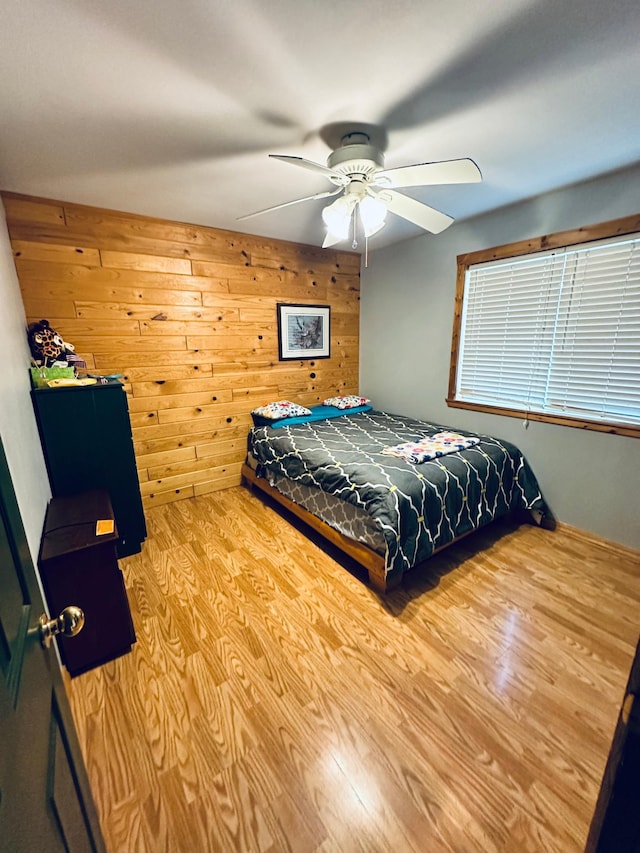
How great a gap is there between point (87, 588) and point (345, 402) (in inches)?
110

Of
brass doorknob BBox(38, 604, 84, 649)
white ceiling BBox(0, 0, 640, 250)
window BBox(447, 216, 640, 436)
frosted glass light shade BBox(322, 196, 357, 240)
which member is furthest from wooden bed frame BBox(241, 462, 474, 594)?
white ceiling BBox(0, 0, 640, 250)

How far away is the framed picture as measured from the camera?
352 cm

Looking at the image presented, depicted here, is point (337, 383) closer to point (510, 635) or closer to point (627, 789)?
point (510, 635)

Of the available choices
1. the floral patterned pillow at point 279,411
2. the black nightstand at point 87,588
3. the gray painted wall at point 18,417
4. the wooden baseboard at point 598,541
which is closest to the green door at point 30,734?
the gray painted wall at point 18,417

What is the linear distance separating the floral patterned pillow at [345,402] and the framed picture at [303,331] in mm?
497

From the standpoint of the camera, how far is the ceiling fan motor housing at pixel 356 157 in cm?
162

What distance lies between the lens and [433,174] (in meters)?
1.55

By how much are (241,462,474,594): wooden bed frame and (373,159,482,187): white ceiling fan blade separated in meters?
1.88

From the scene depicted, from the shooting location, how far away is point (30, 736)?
1.84 ft

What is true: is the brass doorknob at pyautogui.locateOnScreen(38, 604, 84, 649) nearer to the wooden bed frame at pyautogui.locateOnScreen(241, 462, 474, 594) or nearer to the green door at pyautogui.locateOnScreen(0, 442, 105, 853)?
the green door at pyautogui.locateOnScreen(0, 442, 105, 853)

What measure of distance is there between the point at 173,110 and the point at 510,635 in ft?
9.32

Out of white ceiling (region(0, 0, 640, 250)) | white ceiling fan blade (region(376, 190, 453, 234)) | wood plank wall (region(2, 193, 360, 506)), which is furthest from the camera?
wood plank wall (region(2, 193, 360, 506))

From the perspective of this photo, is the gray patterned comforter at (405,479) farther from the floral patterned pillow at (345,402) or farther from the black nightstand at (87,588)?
the black nightstand at (87,588)

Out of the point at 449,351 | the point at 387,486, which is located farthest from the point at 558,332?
the point at 387,486
